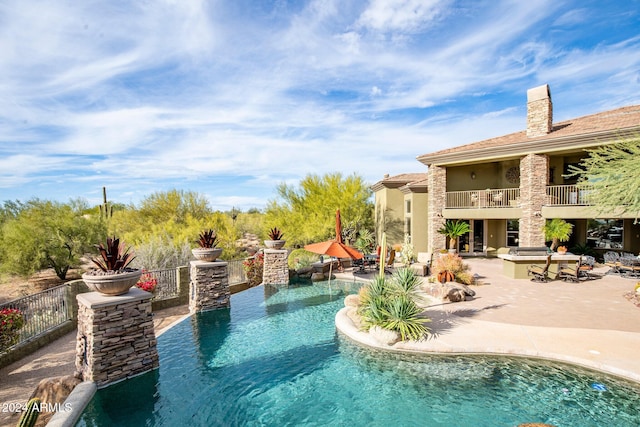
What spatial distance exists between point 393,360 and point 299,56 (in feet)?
50.0

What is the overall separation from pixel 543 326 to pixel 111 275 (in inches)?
434

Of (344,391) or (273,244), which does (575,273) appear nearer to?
(344,391)

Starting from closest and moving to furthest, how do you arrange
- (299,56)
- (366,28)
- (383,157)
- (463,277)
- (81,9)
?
1. (81,9)
2. (463,277)
3. (366,28)
4. (299,56)
5. (383,157)

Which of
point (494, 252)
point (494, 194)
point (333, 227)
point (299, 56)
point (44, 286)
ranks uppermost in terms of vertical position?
point (299, 56)

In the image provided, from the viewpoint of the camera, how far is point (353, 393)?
19.8 ft

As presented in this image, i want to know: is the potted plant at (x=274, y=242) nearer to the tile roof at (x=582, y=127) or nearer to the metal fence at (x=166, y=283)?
the metal fence at (x=166, y=283)

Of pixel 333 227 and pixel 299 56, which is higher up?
pixel 299 56

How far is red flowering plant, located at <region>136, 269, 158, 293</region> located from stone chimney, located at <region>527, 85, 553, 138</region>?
69.4ft

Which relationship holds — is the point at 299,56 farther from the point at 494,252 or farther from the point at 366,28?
the point at 494,252

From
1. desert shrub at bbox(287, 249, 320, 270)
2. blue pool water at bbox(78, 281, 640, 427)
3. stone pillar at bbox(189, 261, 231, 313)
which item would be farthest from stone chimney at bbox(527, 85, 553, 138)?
stone pillar at bbox(189, 261, 231, 313)

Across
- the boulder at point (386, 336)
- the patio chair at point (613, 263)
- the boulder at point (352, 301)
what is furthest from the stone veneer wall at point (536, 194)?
the boulder at point (386, 336)

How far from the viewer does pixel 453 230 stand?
64.6 ft

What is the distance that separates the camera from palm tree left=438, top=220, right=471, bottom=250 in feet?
64.2

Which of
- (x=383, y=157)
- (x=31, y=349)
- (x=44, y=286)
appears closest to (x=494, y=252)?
(x=383, y=157)
